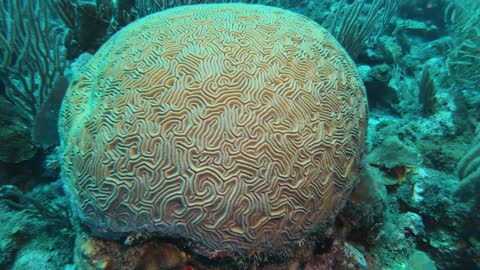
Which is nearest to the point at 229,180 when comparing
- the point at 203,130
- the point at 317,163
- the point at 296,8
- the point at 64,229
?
the point at 203,130

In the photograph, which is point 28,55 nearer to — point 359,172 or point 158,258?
point 158,258

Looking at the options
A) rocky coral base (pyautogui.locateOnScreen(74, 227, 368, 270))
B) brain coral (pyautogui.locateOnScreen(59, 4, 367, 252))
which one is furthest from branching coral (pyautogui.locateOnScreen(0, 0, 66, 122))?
rocky coral base (pyautogui.locateOnScreen(74, 227, 368, 270))

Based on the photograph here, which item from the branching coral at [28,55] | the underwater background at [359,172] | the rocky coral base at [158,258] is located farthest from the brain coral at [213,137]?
the branching coral at [28,55]

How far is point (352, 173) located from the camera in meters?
2.74

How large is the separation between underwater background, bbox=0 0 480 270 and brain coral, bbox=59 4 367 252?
12.4 inches

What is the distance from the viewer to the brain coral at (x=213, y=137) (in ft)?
7.36

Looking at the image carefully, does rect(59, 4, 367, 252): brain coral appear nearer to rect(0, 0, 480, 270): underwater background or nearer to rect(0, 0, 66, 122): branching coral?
rect(0, 0, 480, 270): underwater background

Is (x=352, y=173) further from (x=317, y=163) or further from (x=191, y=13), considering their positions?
(x=191, y=13)

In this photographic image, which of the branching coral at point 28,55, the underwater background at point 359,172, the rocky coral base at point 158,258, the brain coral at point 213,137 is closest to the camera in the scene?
the brain coral at point 213,137

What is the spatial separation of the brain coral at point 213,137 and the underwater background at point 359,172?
0.31m

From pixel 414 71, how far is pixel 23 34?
25.4ft

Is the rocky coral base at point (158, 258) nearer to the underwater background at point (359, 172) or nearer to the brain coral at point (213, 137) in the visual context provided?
the underwater background at point (359, 172)

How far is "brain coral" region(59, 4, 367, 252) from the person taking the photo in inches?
88.4

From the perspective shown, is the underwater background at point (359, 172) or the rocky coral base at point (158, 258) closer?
the rocky coral base at point (158, 258)
